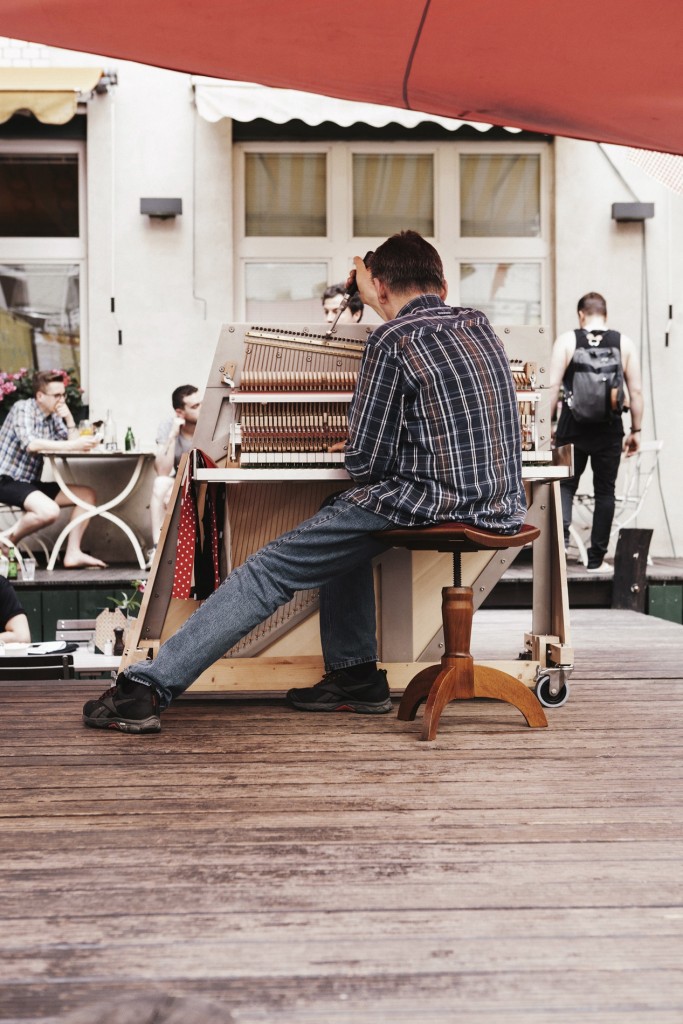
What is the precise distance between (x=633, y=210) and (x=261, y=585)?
648cm

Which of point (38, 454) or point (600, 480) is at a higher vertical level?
point (38, 454)

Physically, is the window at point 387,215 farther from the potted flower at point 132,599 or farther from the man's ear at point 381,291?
the man's ear at point 381,291

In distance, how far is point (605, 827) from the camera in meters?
2.25

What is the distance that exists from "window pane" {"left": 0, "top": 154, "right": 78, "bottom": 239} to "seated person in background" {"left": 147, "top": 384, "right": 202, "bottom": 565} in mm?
2091

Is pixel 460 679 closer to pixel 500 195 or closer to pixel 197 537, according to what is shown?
pixel 197 537

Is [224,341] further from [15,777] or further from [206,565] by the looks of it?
[15,777]

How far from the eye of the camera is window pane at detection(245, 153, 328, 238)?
27.9 feet

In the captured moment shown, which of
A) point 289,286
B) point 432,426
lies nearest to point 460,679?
point 432,426

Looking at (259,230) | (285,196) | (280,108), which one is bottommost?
(259,230)

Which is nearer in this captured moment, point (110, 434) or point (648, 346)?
point (110, 434)

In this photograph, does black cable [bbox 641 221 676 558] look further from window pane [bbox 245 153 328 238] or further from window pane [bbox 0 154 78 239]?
window pane [bbox 0 154 78 239]

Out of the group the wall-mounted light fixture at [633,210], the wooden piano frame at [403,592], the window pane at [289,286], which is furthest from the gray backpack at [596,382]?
the wooden piano frame at [403,592]

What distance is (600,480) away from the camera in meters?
6.88

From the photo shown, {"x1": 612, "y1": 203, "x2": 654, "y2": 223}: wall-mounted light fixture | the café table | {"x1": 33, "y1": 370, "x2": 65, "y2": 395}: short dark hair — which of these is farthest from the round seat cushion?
{"x1": 612, "y1": 203, "x2": 654, "y2": 223}: wall-mounted light fixture
